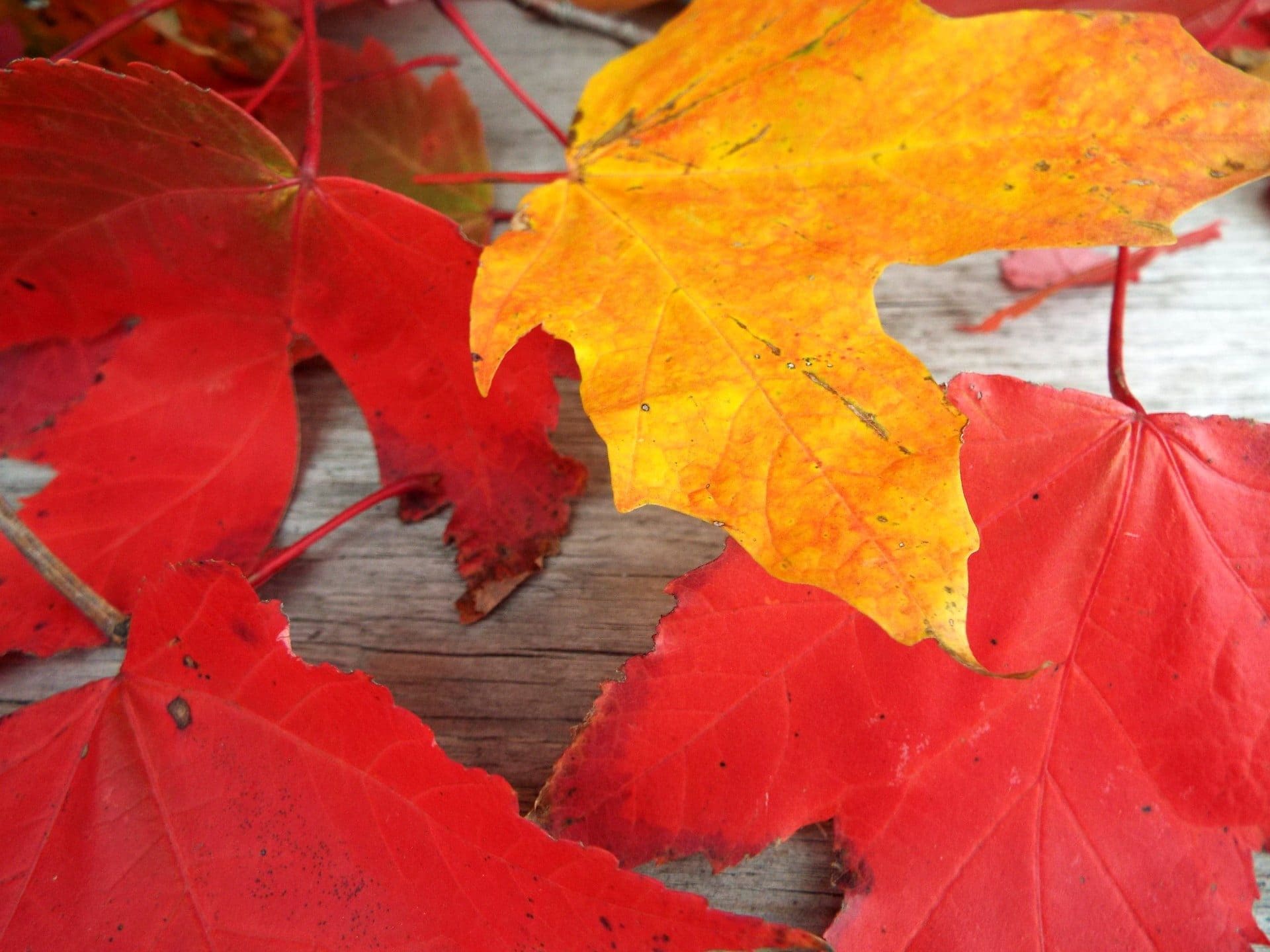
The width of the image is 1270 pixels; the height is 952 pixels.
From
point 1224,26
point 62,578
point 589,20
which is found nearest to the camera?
point 62,578

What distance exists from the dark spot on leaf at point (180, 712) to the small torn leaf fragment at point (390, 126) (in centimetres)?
49

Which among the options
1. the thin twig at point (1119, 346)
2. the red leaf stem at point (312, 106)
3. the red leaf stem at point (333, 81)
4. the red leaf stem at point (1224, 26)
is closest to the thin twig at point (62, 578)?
the red leaf stem at point (312, 106)

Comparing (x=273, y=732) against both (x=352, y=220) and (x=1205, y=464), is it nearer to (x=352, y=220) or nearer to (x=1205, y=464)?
(x=352, y=220)

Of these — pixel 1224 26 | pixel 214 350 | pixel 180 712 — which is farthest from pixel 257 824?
pixel 1224 26

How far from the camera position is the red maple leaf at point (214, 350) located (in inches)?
20.4

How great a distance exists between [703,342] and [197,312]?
419 millimetres

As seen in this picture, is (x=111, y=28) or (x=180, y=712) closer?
(x=180, y=712)

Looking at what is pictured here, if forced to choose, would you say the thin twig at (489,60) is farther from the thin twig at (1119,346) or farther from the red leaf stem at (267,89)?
the thin twig at (1119,346)

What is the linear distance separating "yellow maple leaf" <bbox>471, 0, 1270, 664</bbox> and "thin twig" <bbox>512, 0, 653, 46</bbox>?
1.39ft

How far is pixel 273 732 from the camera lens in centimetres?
43

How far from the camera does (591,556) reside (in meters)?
0.63

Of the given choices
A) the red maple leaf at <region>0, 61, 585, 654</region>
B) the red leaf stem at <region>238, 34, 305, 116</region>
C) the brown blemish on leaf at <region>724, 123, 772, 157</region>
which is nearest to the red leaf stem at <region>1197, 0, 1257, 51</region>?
the brown blemish on leaf at <region>724, 123, 772, 157</region>

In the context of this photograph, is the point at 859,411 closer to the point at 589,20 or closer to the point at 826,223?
the point at 826,223

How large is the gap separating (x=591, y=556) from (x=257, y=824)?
289 mm
